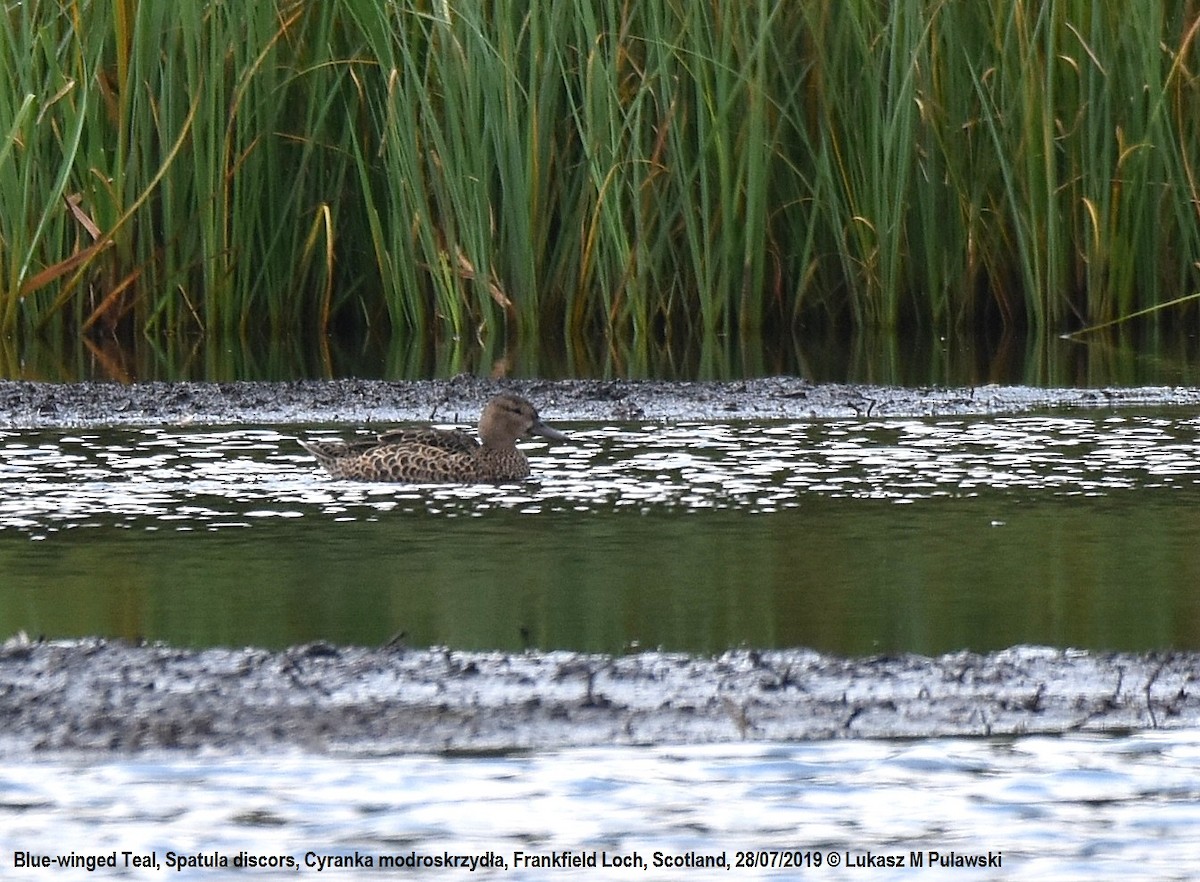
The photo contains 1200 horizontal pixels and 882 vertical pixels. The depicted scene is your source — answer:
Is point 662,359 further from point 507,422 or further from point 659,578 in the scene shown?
point 659,578

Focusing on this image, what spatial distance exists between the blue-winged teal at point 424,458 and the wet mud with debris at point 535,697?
2.67 m

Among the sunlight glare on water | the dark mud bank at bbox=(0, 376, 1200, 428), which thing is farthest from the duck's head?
the dark mud bank at bbox=(0, 376, 1200, 428)

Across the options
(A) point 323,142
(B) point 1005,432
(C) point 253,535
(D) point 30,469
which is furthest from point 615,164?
(C) point 253,535

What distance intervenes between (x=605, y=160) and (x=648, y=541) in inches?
185

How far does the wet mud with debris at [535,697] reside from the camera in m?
4.30

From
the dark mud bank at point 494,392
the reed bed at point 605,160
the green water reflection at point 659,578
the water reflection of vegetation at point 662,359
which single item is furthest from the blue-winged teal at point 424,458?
the reed bed at point 605,160

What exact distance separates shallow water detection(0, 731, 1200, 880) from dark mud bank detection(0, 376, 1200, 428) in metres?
4.94

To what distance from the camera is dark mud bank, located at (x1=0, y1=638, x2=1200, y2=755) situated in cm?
430

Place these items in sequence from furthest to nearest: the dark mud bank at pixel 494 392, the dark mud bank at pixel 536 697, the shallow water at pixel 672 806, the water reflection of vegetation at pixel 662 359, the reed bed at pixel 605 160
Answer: the reed bed at pixel 605 160, the water reflection of vegetation at pixel 662 359, the dark mud bank at pixel 494 392, the dark mud bank at pixel 536 697, the shallow water at pixel 672 806

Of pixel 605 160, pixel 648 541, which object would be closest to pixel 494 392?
pixel 605 160

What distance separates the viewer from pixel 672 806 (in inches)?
151

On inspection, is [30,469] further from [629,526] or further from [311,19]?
[311,19]

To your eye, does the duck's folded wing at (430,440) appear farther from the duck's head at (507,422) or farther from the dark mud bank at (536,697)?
the dark mud bank at (536,697)

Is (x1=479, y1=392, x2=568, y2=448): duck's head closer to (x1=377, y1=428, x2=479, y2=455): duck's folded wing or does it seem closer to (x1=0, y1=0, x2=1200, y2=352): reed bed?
(x1=377, y1=428, x2=479, y2=455): duck's folded wing
